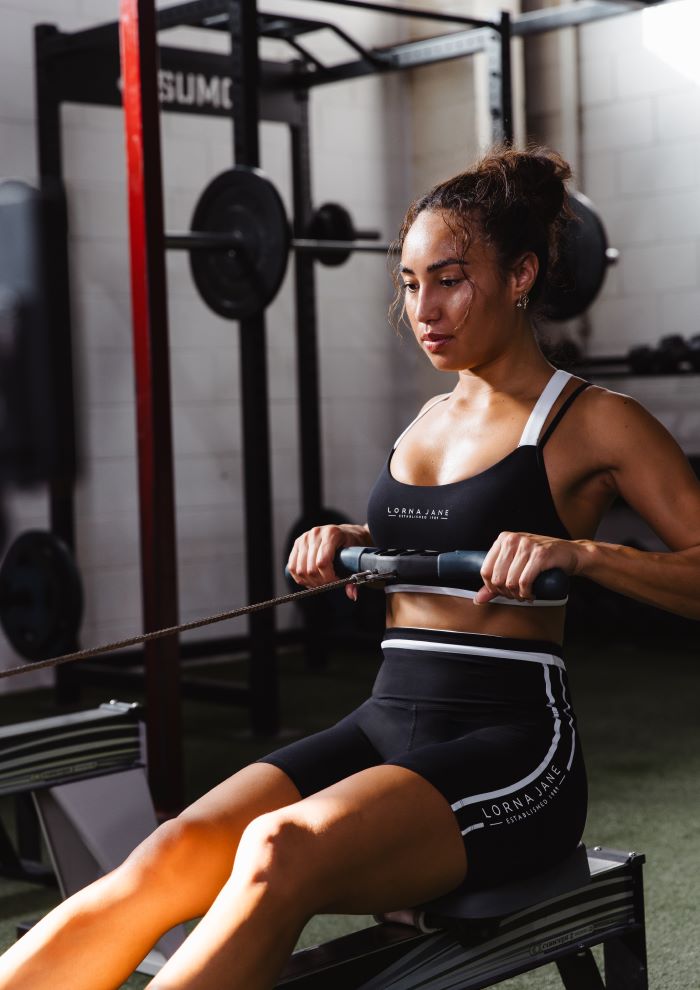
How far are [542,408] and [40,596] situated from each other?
2.98m

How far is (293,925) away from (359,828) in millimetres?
118

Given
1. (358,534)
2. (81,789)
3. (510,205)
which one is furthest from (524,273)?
(81,789)

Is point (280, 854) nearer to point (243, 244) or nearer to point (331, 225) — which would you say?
point (243, 244)

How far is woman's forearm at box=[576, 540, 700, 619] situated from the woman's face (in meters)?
0.30

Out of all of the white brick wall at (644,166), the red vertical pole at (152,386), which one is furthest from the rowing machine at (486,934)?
the white brick wall at (644,166)

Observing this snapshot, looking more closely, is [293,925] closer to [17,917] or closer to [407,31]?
[17,917]

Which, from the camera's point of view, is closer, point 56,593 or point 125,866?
point 125,866

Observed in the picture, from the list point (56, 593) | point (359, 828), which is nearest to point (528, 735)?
point (359, 828)

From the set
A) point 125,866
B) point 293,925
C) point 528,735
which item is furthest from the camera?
point 528,735

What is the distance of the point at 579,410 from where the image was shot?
5.30 ft

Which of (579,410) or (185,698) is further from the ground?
(579,410)

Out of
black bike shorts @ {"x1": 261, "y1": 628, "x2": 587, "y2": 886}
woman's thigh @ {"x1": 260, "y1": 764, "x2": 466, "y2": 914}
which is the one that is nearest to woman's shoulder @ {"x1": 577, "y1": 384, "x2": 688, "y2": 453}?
black bike shorts @ {"x1": 261, "y1": 628, "x2": 587, "y2": 886}

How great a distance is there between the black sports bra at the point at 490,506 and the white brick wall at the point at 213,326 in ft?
10.8

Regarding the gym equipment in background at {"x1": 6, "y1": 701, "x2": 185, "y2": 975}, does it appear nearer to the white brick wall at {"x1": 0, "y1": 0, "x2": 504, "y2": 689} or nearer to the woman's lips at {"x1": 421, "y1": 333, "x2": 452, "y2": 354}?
the woman's lips at {"x1": 421, "y1": 333, "x2": 452, "y2": 354}
